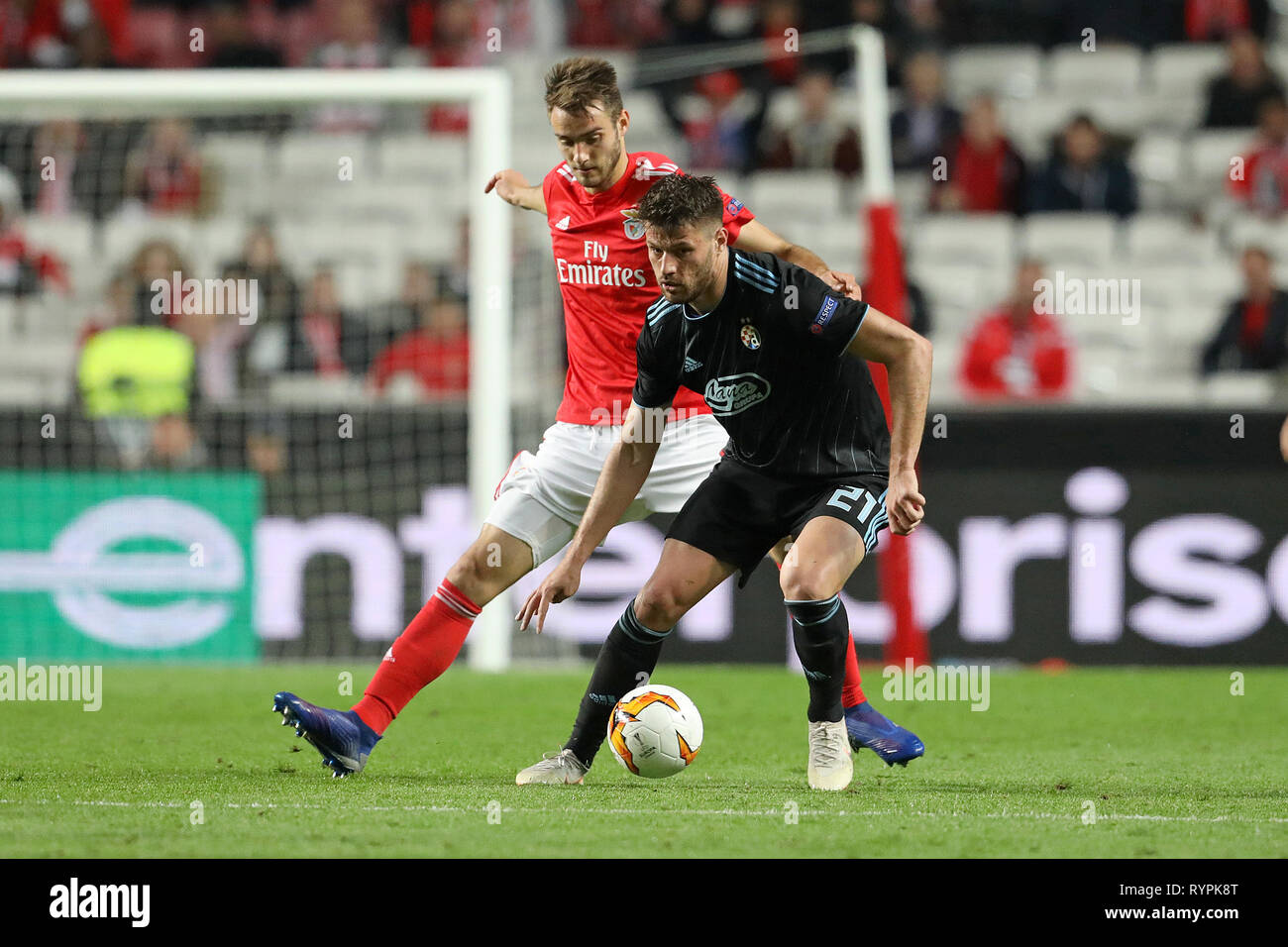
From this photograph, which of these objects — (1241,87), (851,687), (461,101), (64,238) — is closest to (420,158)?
(64,238)

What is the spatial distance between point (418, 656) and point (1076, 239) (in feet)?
30.3

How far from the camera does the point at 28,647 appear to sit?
10.9m

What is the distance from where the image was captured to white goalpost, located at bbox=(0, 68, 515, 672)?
10.4 metres

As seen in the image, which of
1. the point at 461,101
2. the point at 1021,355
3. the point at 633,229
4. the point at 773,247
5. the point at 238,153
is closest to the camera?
the point at 773,247

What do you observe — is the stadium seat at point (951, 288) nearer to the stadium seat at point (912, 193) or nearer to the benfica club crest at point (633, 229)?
the stadium seat at point (912, 193)

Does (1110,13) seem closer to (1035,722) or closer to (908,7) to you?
(908,7)

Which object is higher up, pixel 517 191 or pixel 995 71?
pixel 995 71

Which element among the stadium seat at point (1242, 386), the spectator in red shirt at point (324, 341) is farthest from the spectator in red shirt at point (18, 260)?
the stadium seat at point (1242, 386)

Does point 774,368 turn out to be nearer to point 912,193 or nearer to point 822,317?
point 822,317

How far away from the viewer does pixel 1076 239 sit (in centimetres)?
1405

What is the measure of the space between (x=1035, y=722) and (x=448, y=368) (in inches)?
201

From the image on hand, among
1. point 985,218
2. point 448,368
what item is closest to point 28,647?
point 448,368

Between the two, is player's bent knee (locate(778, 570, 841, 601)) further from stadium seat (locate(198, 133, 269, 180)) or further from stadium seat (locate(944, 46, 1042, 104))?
stadium seat (locate(944, 46, 1042, 104))

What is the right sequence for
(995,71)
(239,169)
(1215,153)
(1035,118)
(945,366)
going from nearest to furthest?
1. (945,366)
2. (1215,153)
3. (239,169)
4. (1035,118)
5. (995,71)
